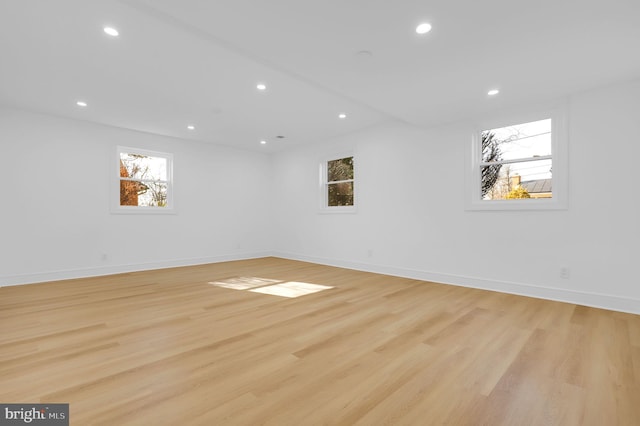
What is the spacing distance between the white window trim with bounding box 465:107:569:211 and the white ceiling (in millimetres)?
214

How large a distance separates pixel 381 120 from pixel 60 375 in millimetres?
5024

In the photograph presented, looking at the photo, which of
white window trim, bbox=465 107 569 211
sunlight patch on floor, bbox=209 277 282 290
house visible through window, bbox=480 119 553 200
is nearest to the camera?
white window trim, bbox=465 107 569 211

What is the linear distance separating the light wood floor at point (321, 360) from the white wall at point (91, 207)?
1.21 m

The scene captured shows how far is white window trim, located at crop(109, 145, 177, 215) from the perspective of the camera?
5359 mm

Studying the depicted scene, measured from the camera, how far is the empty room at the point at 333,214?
182cm

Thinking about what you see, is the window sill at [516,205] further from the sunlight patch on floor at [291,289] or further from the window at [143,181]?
the window at [143,181]

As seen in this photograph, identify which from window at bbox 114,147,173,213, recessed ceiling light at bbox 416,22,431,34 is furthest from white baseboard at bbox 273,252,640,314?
window at bbox 114,147,173,213

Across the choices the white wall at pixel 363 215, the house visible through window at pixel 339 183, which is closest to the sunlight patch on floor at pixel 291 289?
the white wall at pixel 363 215

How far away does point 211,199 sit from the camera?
6664mm

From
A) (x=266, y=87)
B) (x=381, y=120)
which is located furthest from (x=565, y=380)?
(x=381, y=120)

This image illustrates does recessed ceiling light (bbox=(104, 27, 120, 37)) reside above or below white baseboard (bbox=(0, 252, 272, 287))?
above

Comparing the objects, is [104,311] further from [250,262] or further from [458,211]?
[458,211]

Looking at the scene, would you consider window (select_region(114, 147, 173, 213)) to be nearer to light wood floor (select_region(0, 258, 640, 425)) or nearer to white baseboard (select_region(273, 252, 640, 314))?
light wood floor (select_region(0, 258, 640, 425))

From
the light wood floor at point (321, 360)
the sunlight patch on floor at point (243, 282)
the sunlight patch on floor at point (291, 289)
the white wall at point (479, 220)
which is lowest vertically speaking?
the sunlight patch on floor at point (243, 282)
